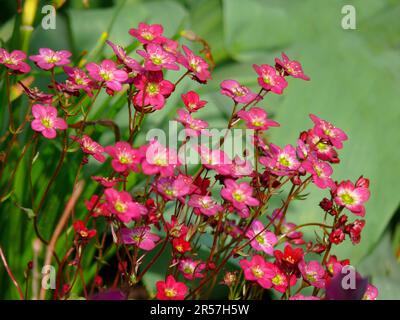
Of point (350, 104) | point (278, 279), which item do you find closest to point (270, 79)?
point (278, 279)

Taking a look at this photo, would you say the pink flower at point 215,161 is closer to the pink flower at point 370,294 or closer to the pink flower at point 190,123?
the pink flower at point 190,123

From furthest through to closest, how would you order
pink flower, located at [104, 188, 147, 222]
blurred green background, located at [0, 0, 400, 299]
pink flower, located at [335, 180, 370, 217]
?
blurred green background, located at [0, 0, 400, 299]
pink flower, located at [335, 180, 370, 217]
pink flower, located at [104, 188, 147, 222]

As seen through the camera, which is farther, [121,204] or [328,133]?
[328,133]

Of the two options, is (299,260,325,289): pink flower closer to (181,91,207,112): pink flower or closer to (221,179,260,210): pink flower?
(221,179,260,210): pink flower

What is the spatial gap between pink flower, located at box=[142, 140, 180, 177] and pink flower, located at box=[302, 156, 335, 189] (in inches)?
6.8

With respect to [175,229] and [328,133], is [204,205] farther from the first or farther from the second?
[328,133]

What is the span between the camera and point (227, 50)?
1.60m

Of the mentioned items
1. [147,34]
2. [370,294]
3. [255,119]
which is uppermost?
[147,34]

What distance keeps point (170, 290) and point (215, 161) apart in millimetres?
161

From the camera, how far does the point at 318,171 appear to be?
29.8 inches

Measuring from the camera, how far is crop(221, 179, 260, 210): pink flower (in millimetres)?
684

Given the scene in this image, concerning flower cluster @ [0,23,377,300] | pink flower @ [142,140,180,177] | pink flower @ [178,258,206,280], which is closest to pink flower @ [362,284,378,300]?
flower cluster @ [0,23,377,300]
